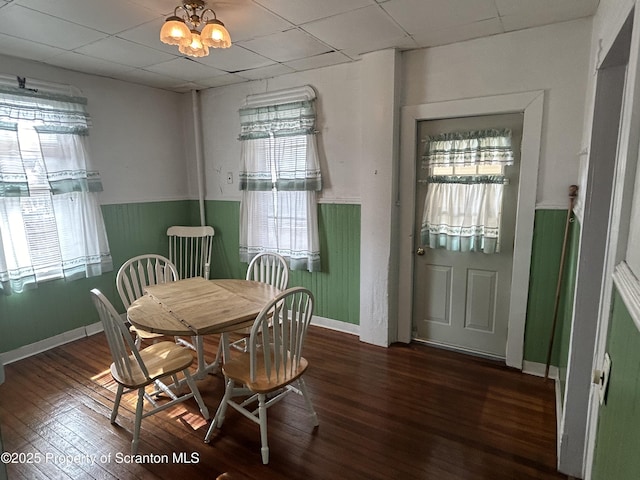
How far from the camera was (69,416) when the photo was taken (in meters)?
2.37

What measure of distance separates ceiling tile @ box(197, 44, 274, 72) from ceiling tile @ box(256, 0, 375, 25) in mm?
695

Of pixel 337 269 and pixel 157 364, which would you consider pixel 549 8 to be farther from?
pixel 157 364

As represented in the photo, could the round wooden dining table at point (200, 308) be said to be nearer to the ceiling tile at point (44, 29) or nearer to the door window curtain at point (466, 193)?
the door window curtain at point (466, 193)

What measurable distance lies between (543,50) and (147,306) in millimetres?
3128

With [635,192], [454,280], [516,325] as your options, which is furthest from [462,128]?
[635,192]

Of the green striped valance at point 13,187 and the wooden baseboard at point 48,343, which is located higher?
the green striped valance at point 13,187

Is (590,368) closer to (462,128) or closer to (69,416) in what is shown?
(462,128)

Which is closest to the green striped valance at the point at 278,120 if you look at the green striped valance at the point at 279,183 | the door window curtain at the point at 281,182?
the door window curtain at the point at 281,182

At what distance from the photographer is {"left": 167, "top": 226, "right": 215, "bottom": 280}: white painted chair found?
4152mm

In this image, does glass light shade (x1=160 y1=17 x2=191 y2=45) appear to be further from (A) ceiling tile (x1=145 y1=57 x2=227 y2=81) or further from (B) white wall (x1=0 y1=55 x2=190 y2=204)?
(B) white wall (x1=0 y1=55 x2=190 y2=204)

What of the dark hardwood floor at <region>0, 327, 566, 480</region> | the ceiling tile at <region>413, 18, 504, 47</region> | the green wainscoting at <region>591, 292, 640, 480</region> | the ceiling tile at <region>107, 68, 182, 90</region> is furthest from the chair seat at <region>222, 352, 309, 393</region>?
the ceiling tile at <region>107, 68, 182, 90</region>

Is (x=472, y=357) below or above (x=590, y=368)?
below

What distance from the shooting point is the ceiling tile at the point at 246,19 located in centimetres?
215

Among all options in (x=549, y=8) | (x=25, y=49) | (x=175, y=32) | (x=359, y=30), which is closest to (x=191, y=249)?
(x=25, y=49)
